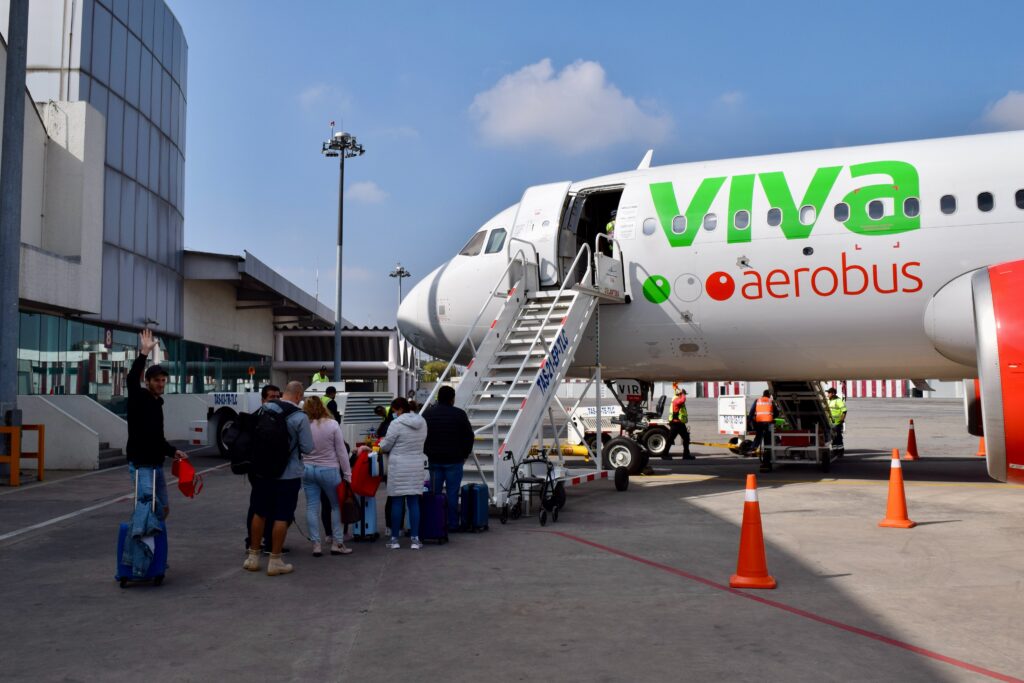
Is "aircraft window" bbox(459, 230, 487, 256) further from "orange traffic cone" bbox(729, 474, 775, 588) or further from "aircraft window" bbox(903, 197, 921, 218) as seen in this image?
"orange traffic cone" bbox(729, 474, 775, 588)

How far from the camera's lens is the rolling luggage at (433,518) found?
9.73 meters

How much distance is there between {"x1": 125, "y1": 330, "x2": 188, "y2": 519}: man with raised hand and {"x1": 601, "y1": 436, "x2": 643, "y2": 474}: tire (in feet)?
31.3

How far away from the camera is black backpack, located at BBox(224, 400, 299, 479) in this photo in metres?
8.11

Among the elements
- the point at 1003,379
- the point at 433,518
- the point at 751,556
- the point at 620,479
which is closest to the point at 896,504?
the point at 1003,379

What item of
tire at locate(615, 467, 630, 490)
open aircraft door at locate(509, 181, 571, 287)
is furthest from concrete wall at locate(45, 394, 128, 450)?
tire at locate(615, 467, 630, 490)

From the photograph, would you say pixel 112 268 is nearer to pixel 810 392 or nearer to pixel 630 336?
pixel 630 336

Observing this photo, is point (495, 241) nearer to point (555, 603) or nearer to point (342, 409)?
point (342, 409)

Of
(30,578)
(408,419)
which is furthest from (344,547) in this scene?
(30,578)

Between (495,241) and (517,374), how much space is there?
399cm

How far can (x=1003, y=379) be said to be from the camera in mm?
8516

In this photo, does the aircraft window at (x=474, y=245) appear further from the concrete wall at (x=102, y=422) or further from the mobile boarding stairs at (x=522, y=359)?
the concrete wall at (x=102, y=422)

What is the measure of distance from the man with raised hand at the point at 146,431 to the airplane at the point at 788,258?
25.0 feet

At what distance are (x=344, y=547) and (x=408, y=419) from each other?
1577mm

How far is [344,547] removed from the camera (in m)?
9.28
